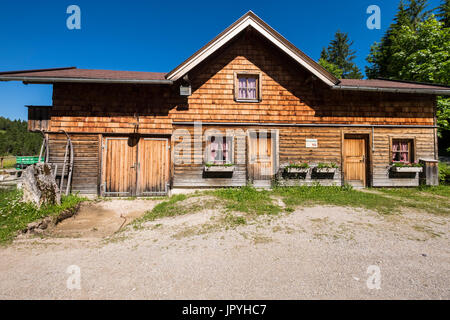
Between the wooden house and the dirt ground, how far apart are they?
3627mm

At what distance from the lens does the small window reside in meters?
9.59

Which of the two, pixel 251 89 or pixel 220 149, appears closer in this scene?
pixel 220 149

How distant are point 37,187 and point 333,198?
9.50 m

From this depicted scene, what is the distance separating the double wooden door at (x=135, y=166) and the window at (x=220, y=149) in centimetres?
196

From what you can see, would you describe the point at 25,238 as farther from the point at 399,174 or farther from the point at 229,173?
the point at 399,174

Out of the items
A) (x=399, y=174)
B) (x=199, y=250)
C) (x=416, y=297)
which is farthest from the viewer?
(x=399, y=174)

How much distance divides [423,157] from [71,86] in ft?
53.5

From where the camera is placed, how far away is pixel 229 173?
346 inches

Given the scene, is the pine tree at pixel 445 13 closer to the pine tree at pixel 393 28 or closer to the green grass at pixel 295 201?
the pine tree at pixel 393 28

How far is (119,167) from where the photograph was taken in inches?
331

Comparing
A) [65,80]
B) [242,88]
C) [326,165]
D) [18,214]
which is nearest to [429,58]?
[326,165]

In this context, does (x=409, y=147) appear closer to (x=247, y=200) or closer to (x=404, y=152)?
(x=404, y=152)

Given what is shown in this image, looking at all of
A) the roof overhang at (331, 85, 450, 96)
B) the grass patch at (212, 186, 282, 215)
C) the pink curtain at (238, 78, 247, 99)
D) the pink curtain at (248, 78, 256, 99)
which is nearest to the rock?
the grass patch at (212, 186, 282, 215)

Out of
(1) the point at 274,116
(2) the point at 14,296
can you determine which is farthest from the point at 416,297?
(1) the point at 274,116
